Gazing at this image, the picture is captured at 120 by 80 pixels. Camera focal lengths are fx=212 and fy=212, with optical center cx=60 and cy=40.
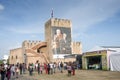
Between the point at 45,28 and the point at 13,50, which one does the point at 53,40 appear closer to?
the point at 45,28

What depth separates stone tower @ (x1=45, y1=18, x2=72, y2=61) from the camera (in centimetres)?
5241

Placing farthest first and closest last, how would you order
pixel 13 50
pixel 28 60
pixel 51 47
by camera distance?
pixel 13 50, pixel 51 47, pixel 28 60

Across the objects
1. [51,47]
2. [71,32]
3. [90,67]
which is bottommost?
[90,67]

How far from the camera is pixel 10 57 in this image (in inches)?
2729

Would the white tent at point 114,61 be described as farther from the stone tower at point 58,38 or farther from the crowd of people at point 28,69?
the stone tower at point 58,38

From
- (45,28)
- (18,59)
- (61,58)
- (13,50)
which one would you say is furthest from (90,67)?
(13,50)

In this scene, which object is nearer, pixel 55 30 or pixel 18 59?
pixel 55 30

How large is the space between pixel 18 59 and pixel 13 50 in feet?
25.1

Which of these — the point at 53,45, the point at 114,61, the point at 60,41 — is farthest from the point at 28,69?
the point at 60,41

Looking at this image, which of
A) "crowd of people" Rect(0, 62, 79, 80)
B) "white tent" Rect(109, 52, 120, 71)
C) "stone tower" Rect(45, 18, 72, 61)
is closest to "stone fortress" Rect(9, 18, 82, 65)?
"stone tower" Rect(45, 18, 72, 61)

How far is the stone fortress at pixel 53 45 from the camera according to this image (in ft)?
169

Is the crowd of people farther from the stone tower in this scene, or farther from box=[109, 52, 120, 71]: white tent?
the stone tower

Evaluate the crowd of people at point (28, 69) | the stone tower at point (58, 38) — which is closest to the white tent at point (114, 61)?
the crowd of people at point (28, 69)

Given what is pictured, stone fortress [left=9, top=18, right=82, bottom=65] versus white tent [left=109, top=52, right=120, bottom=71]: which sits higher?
stone fortress [left=9, top=18, right=82, bottom=65]
